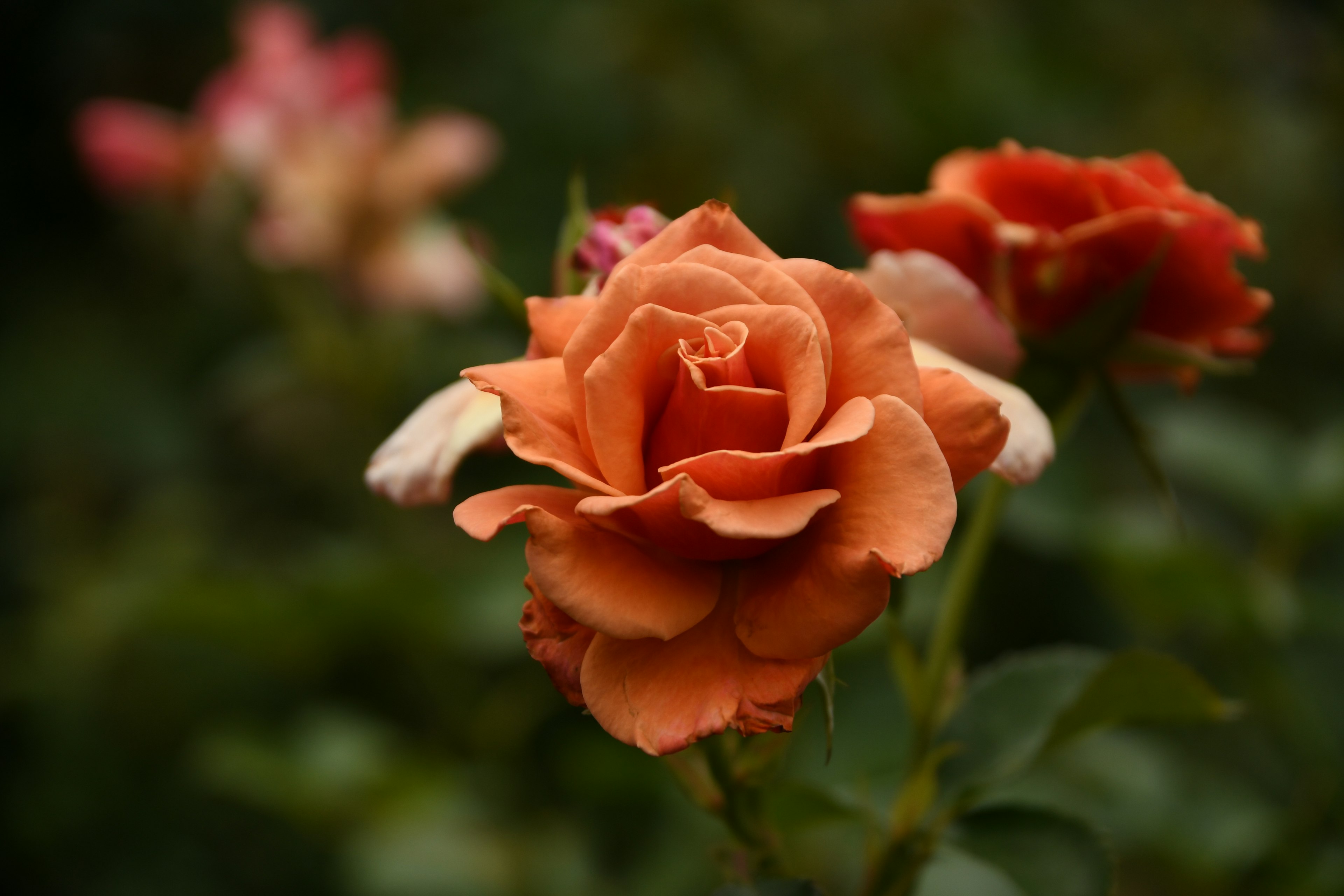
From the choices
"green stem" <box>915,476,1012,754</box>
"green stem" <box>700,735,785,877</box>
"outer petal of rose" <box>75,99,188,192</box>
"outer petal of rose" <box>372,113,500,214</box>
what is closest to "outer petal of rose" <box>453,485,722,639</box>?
"green stem" <box>700,735,785,877</box>

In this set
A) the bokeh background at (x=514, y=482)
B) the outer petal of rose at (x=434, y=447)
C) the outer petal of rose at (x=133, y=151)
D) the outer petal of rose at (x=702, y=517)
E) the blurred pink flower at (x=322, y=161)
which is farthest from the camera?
the outer petal of rose at (x=133, y=151)

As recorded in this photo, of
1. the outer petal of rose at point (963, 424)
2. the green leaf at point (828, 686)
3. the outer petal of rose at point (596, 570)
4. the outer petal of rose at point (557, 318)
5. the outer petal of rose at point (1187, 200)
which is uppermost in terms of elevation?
the outer petal of rose at point (1187, 200)

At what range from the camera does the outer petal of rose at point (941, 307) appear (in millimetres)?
480

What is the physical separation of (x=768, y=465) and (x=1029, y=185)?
282 mm

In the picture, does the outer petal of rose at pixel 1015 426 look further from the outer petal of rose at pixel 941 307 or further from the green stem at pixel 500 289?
the green stem at pixel 500 289

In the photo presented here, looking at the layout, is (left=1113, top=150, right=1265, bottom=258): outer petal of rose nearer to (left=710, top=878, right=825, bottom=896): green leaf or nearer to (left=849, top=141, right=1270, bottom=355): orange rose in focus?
(left=849, top=141, right=1270, bottom=355): orange rose in focus

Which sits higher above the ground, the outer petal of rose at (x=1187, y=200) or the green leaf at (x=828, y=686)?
the outer petal of rose at (x=1187, y=200)

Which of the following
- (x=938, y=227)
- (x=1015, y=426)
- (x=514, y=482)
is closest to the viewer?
(x=1015, y=426)

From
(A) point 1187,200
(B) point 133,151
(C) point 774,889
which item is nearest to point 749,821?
(C) point 774,889

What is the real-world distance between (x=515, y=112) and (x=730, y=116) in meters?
0.39

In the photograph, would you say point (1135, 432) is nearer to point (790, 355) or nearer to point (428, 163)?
point (790, 355)

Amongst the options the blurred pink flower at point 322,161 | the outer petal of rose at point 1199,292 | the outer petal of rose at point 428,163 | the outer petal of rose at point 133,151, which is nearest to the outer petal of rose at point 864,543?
the outer petal of rose at point 1199,292

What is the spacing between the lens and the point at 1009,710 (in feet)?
1.97

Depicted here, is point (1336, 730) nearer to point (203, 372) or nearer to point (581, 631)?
point (581, 631)
